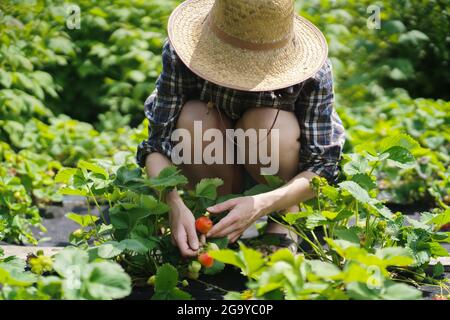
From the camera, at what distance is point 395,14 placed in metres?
4.93

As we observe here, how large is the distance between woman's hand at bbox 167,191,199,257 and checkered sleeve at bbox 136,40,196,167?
232 millimetres

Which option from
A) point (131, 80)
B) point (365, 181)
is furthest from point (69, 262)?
point (131, 80)

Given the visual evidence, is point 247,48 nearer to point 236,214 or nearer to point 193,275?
point 236,214

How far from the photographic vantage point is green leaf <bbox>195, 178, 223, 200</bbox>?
210 cm

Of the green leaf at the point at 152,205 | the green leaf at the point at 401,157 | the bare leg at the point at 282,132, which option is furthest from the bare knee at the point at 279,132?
the green leaf at the point at 152,205

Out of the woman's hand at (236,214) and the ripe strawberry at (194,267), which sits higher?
the woman's hand at (236,214)

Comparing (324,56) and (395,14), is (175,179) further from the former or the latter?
(395,14)

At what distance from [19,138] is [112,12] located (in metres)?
1.41

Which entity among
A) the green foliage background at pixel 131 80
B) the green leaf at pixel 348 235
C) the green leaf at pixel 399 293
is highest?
the green leaf at pixel 399 293

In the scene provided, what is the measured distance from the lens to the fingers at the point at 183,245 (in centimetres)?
197

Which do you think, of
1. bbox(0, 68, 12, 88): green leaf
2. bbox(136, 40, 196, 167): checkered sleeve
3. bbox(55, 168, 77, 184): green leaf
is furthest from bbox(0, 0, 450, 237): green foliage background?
bbox(136, 40, 196, 167): checkered sleeve

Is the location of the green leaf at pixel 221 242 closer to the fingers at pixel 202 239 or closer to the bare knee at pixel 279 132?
the fingers at pixel 202 239

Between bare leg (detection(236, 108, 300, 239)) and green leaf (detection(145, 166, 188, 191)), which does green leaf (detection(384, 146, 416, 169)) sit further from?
green leaf (detection(145, 166, 188, 191))

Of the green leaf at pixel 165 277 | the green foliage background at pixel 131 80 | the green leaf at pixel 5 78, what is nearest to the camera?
the green leaf at pixel 165 277
